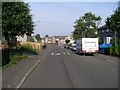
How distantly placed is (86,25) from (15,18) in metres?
75.4

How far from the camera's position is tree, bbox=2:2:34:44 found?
33.4m

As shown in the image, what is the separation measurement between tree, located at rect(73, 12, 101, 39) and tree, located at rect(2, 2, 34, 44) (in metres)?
68.7

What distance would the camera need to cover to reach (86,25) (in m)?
108

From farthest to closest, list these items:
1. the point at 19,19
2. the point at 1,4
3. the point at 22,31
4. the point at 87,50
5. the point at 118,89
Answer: the point at 87,50 < the point at 22,31 < the point at 19,19 < the point at 1,4 < the point at 118,89

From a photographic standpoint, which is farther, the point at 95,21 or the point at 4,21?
the point at 95,21

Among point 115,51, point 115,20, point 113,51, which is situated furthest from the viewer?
point 115,20

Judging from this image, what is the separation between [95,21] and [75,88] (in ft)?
323

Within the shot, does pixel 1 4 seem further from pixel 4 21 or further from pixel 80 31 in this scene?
pixel 80 31

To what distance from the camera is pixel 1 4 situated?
31.6 metres

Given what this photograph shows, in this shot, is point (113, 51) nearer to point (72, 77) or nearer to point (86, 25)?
point (72, 77)

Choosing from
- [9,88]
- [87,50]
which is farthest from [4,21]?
[9,88]

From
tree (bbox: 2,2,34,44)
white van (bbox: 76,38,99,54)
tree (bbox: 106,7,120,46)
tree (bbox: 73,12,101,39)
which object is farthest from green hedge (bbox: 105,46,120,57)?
tree (bbox: 73,12,101,39)

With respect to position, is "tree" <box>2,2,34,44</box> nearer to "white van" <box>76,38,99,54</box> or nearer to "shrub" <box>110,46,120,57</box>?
"white van" <box>76,38,99,54</box>

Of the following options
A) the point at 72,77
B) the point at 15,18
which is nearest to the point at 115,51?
the point at 15,18
